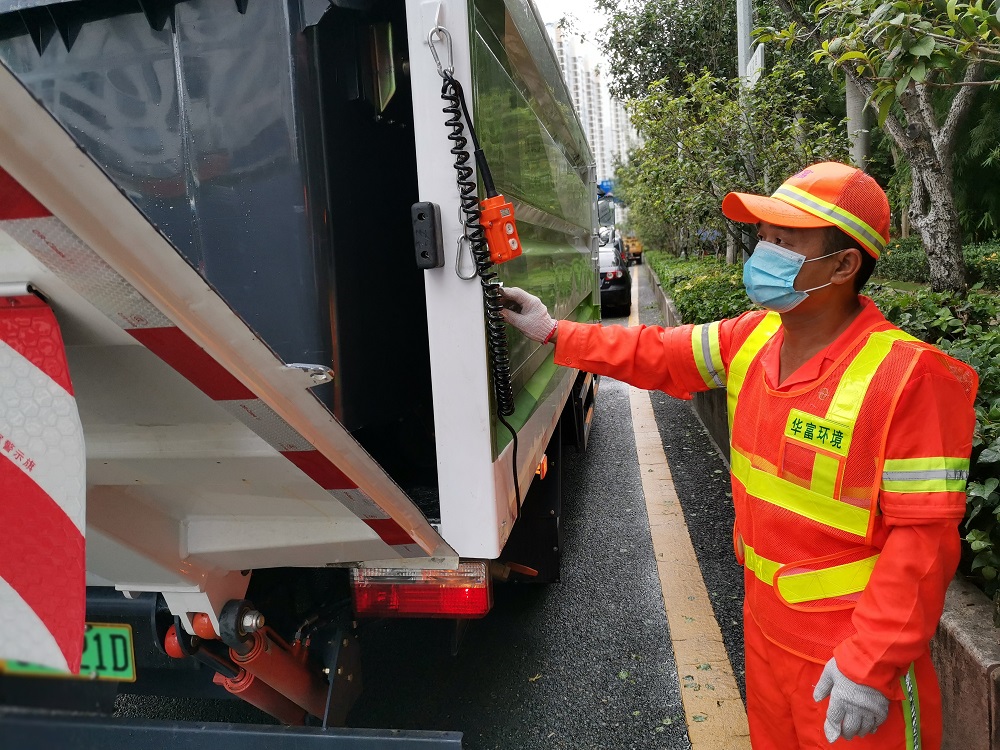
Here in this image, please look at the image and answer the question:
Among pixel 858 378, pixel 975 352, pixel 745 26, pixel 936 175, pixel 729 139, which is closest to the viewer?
pixel 858 378

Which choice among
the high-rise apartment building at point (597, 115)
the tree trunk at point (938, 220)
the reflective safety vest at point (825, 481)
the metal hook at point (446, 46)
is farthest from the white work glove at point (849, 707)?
the high-rise apartment building at point (597, 115)

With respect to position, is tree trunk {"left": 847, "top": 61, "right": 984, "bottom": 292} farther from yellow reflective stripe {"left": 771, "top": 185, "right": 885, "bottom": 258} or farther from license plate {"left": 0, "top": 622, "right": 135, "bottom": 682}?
license plate {"left": 0, "top": 622, "right": 135, "bottom": 682}

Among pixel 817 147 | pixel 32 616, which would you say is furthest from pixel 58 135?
pixel 817 147

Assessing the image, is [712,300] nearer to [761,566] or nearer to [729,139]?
[729,139]

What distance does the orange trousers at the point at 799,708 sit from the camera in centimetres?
160

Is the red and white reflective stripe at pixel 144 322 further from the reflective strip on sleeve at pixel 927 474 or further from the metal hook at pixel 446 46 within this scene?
the reflective strip on sleeve at pixel 927 474

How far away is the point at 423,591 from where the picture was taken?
81.9 inches

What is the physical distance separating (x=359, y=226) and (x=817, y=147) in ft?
17.4

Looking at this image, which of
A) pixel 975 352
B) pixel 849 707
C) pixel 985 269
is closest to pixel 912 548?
pixel 849 707

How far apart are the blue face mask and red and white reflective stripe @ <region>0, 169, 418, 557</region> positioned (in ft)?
3.36

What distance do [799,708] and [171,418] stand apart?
1476 millimetres

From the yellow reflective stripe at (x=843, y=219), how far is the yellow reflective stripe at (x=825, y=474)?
0.49 metres

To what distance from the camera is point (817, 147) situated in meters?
6.34

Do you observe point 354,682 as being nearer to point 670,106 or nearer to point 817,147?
point 817,147
